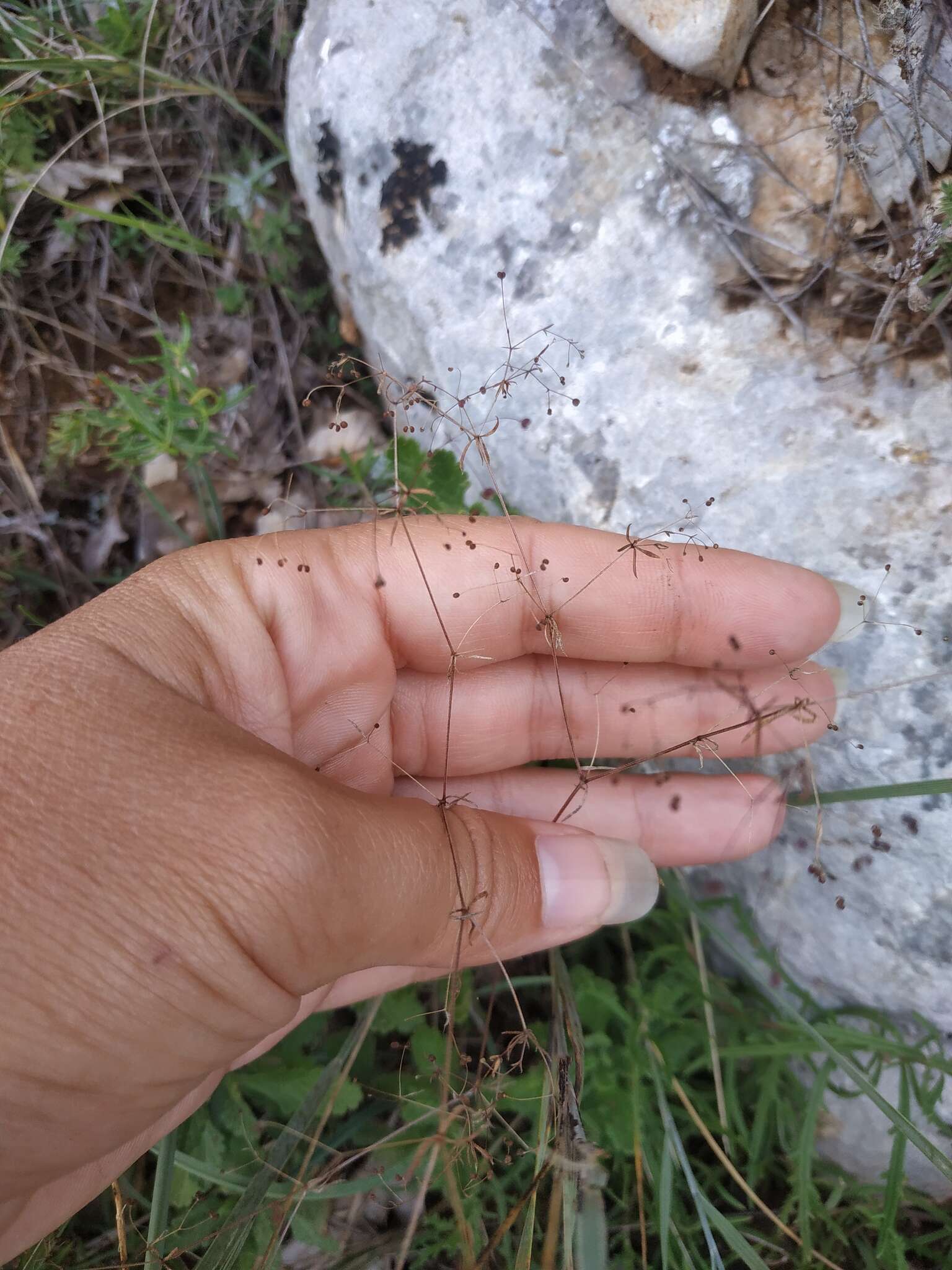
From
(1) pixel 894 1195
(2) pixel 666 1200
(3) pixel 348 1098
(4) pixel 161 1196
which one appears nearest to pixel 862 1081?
(1) pixel 894 1195

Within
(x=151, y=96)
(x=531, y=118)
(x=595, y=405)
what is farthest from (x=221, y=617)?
(x=151, y=96)

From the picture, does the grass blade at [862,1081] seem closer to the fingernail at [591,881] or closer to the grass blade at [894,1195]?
the grass blade at [894,1195]

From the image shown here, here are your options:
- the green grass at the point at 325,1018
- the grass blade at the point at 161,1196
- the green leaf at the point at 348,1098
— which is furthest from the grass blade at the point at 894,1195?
the grass blade at the point at 161,1196

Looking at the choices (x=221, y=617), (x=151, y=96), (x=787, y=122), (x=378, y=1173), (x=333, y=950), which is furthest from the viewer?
(x=151, y=96)

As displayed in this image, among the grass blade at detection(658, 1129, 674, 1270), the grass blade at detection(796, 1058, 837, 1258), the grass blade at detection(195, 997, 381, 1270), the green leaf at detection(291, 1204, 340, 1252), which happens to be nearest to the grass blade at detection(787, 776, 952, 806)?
the grass blade at detection(796, 1058, 837, 1258)

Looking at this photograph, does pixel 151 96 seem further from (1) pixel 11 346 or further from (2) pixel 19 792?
(2) pixel 19 792

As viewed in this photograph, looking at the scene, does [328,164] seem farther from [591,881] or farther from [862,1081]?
[862,1081]

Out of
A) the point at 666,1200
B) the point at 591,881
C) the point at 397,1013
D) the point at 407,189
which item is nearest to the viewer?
the point at 666,1200
